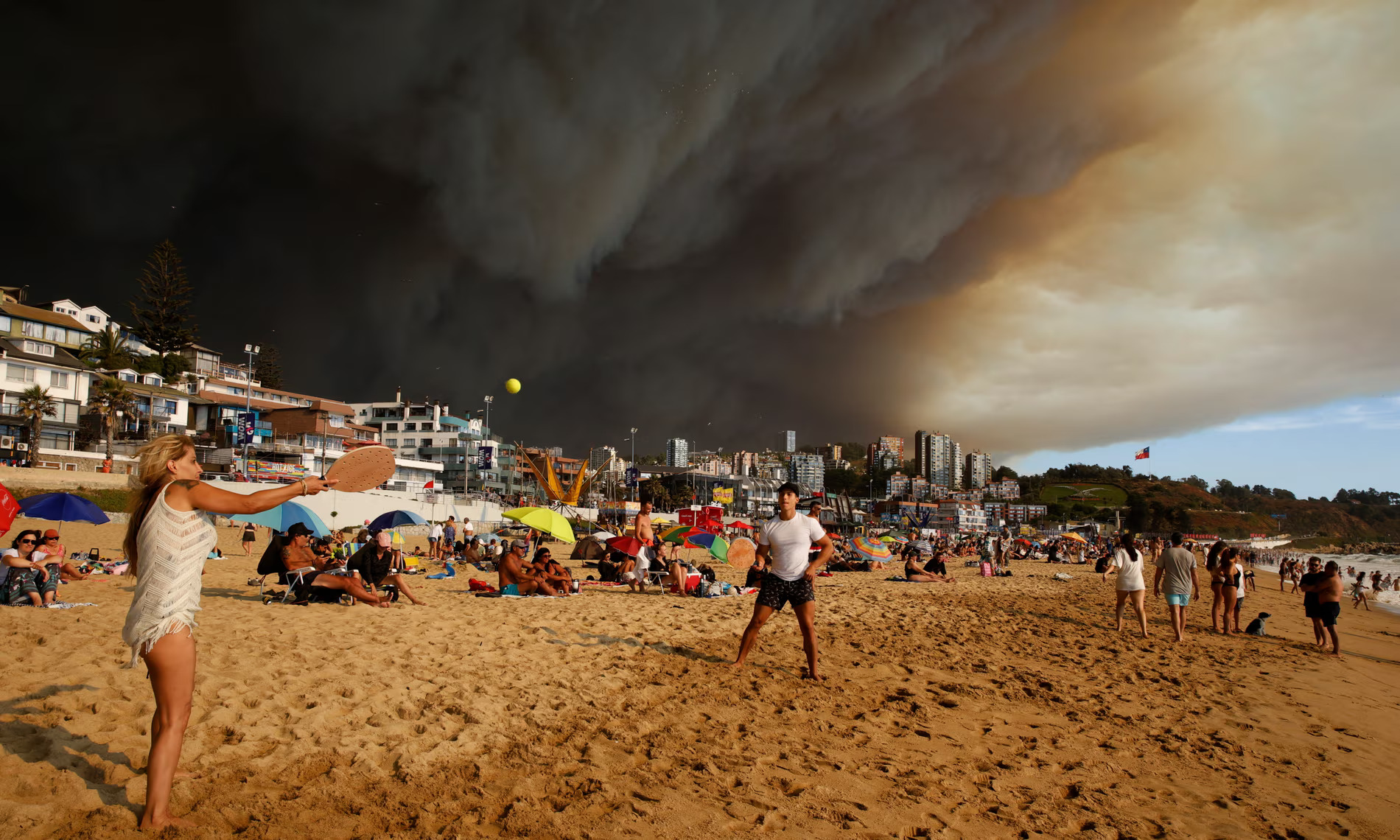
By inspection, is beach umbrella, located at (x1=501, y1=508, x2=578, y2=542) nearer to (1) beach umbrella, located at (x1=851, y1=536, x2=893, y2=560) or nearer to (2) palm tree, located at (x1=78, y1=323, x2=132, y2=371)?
(1) beach umbrella, located at (x1=851, y1=536, x2=893, y2=560)

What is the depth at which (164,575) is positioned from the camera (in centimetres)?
297

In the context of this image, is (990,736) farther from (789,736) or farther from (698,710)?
(698,710)

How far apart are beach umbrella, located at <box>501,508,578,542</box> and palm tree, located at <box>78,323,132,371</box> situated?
197 feet

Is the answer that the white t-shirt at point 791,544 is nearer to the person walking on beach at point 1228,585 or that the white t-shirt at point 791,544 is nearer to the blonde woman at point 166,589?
the blonde woman at point 166,589

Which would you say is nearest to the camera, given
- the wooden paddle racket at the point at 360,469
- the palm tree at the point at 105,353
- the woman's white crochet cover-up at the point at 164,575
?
the woman's white crochet cover-up at the point at 164,575

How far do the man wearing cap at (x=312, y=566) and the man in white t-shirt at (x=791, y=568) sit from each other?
5810mm

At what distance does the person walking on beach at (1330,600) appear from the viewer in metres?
10.3

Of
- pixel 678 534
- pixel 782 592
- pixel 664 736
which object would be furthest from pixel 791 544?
pixel 678 534

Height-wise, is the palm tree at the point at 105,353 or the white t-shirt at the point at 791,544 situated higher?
the palm tree at the point at 105,353

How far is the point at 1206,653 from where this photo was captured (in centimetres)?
920

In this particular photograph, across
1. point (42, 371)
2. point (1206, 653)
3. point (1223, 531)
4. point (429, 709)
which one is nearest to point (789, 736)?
point (429, 709)

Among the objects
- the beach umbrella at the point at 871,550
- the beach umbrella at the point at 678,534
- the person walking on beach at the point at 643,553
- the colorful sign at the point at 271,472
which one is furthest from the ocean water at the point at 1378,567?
the colorful sign at the point at 271,472

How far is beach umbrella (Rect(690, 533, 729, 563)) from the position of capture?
1501 centimetres

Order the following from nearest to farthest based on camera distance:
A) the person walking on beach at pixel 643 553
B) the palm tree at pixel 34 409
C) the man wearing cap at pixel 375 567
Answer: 1. the man wearing cap at pixel 375 567
2. the person walking on beach at pixel 643 553
3. the palm tree at pixel 34 409
